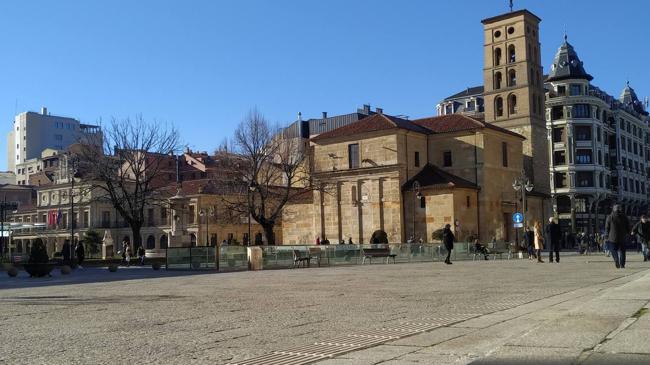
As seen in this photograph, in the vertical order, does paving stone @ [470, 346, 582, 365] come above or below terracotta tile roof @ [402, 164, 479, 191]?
below

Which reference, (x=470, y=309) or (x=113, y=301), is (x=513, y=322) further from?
(x=113, y=301)

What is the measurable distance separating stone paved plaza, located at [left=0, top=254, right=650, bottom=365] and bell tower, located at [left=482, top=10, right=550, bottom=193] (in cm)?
6004

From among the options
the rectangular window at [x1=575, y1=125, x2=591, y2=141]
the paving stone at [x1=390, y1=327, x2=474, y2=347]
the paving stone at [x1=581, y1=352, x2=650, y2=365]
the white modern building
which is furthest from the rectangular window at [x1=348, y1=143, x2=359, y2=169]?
the white modern building

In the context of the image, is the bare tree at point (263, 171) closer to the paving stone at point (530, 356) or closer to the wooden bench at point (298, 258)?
the wooden bench at point (298, 258)

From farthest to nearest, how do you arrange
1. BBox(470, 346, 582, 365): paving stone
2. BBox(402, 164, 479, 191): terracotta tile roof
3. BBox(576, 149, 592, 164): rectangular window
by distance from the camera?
1. BBox(576, 149, 592, 164): rectangular window
2. BBox(402, 164, 479, 191): terracotta tile roof
3. BBox(470, 346, 582, 365): paving stone

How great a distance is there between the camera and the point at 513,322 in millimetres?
7875

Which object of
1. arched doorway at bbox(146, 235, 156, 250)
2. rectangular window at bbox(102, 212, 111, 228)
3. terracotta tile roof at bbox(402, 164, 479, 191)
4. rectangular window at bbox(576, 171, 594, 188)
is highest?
rectangular window at bbox(576, 171, 594, 188)

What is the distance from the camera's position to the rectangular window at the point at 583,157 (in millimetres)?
85125

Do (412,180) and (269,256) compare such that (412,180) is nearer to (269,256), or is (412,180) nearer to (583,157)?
(269,256)

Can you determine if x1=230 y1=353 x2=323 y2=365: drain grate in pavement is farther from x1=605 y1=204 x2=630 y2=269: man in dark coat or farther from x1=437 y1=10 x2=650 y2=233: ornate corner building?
x1=437 y1=10 x2=650 y2=233: ornate corner building

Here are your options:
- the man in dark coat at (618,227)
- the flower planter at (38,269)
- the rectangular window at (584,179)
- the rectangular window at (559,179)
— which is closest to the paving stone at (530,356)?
the man in dark coat at (618,227)

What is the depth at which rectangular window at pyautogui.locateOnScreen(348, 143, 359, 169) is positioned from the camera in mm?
61562

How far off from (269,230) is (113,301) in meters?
41.0

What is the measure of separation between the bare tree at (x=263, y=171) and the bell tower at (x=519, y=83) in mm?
25430
